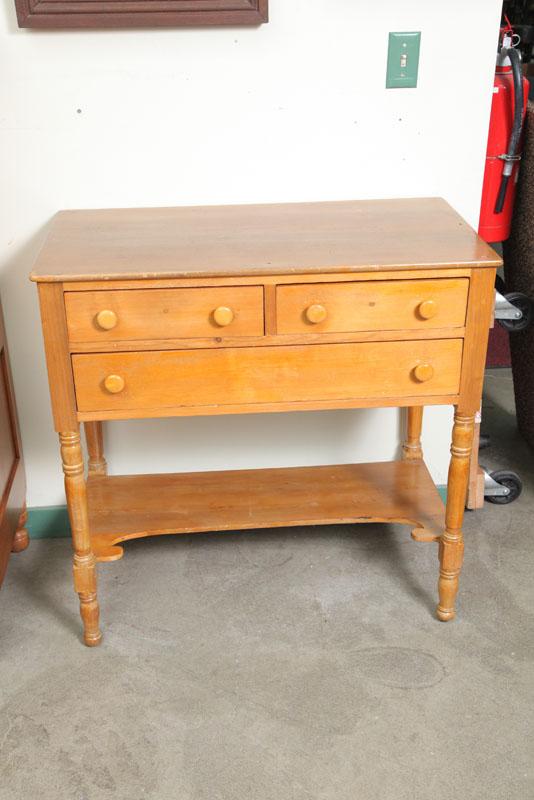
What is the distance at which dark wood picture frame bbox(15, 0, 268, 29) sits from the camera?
1984 millimetres

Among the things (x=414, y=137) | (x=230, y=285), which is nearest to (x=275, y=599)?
Answer: (x=230, y=285)

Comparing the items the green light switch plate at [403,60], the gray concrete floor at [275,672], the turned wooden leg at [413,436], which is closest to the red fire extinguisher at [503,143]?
the green light switch plate at [403,60]

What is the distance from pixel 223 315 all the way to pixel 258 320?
0.08 m

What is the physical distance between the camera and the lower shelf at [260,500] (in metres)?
2.20

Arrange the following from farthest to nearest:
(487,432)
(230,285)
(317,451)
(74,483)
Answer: (487,432), (317,451), (74,483), (230,285)

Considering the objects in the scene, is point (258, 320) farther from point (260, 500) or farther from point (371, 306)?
point (260, 500)

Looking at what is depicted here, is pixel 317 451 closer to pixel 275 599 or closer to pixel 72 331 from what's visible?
pixel 275 599

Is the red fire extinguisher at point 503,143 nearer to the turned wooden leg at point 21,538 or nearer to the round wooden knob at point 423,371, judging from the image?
the round wooden knob at point 423,371

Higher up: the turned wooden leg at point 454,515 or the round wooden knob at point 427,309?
the round wooden knob at point 427,309

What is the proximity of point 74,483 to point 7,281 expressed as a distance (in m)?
0.66

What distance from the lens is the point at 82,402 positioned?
1826mm

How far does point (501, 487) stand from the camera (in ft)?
8.59

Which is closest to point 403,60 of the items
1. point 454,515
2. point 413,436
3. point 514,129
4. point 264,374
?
point 514,129

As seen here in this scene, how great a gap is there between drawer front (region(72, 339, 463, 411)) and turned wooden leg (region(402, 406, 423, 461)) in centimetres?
55
